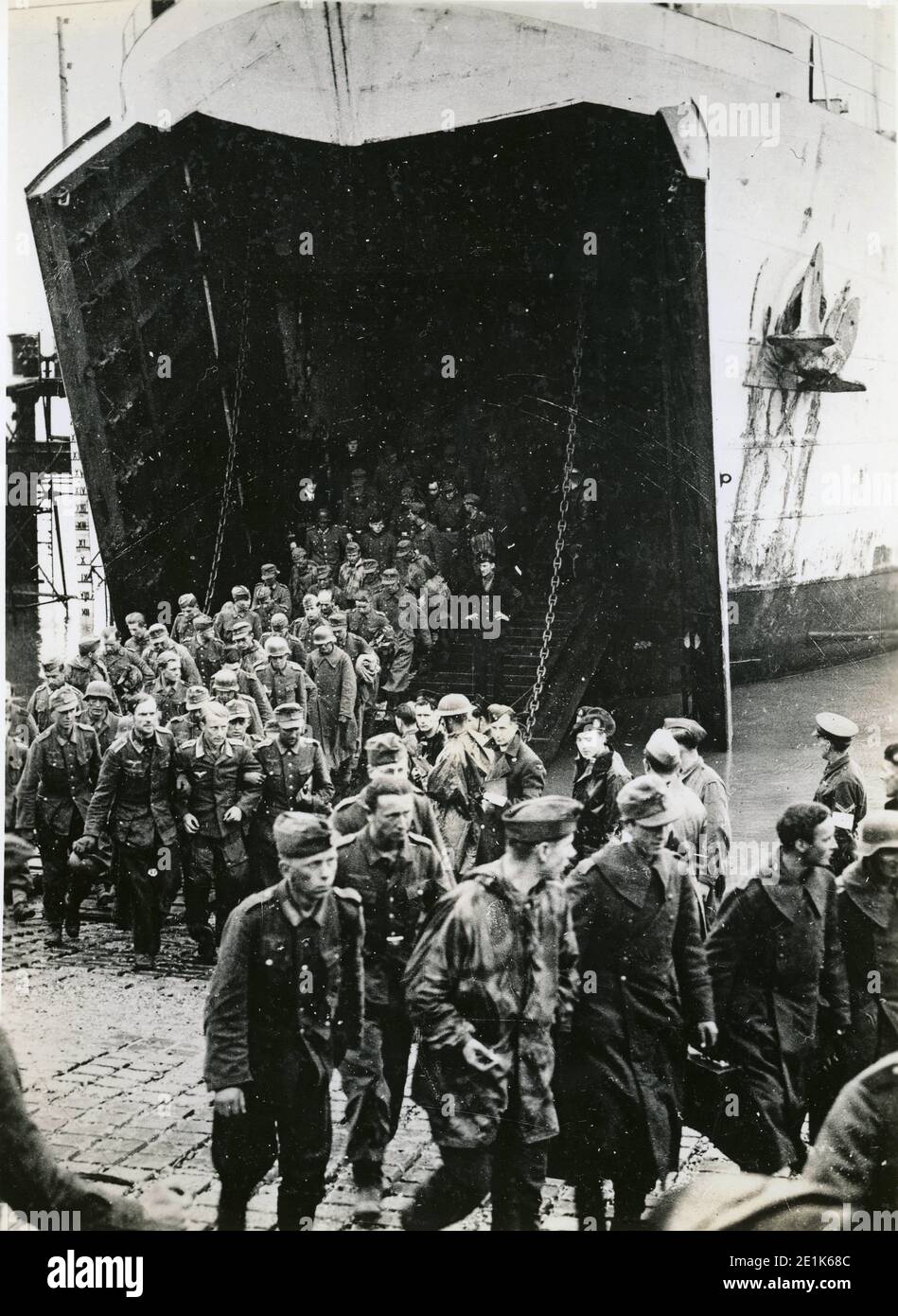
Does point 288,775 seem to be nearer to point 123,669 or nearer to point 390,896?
point 390,896

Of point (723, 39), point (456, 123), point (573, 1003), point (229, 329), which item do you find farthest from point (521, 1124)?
point (723, 39)

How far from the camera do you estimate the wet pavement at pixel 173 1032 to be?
168 inches

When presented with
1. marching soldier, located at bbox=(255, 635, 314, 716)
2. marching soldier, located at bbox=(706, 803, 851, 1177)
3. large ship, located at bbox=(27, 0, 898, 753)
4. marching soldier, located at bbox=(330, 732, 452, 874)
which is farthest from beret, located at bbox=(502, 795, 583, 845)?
marching soldier, located at bbox=(255, 635, 314, 716)

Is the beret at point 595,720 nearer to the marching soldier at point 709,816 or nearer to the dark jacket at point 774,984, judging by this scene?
the marching soldier at point 709,816

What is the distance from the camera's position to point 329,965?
395 centimetres

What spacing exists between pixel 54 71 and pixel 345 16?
136 cm

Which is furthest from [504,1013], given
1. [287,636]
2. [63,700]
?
[63,700]

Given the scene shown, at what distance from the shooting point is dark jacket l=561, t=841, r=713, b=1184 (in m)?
4.01

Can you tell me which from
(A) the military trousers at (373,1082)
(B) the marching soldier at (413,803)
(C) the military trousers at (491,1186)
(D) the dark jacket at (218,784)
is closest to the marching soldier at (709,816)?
(B) the marching soldier at (413,803)

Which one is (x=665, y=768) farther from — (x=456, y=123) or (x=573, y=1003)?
(x=456, y=123)

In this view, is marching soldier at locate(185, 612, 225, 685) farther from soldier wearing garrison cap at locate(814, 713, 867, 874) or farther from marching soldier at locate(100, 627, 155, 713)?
soldier wearing garrison cap at locate(814, 713, 867, 874)

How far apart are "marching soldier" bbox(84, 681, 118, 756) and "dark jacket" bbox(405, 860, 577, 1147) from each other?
6.23ft

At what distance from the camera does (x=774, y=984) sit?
417cm

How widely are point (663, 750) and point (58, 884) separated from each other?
285cm
